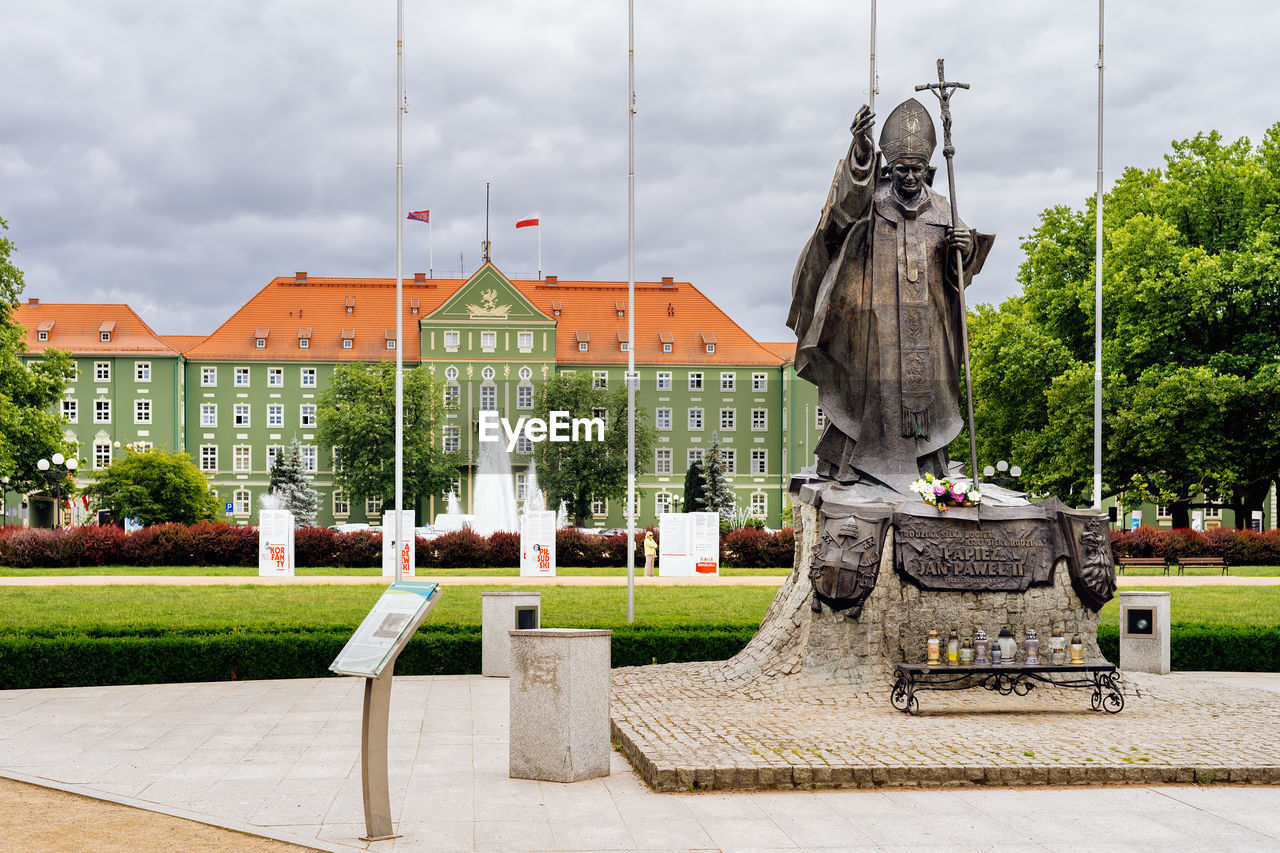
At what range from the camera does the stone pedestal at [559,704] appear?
8352mm

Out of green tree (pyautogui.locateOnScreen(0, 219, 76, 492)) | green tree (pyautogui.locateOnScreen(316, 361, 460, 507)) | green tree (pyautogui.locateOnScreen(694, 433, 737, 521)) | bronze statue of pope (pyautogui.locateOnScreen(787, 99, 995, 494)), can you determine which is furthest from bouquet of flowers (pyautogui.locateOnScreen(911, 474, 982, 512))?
green tree (pyautogui.locateOnScreen(316, 361, 460, 507))

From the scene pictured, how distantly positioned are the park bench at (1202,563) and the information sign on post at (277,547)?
22.5 metres

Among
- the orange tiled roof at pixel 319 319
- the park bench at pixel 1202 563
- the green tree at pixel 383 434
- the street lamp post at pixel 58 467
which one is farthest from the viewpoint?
the orange tiled roof at pixel 319 319

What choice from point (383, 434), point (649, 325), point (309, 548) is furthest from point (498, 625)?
point (649, 325)

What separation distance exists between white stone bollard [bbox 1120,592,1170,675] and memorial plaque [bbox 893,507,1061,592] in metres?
3.69

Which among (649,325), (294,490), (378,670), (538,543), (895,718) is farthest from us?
(649,325)

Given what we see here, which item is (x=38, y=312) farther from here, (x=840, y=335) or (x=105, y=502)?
(x=840, y=335)

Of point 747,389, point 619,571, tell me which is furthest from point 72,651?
point 747,389

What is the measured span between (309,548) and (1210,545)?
25.0 meters

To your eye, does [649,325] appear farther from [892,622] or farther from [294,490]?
Answer: [892,622]

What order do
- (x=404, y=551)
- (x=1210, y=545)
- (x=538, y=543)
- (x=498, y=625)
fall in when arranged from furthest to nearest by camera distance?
(x=1210, y=545) → (x=538, y=543) → (x=404, y=551) → (x=498, y=625)

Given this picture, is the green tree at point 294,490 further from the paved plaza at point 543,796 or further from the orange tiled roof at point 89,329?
the paved plaza at point 543,796

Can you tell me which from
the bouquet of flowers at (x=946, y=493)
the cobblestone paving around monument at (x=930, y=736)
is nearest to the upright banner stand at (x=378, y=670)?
the cobblestone paving around monument at (x=930, y=736)

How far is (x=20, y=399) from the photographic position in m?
38.4
